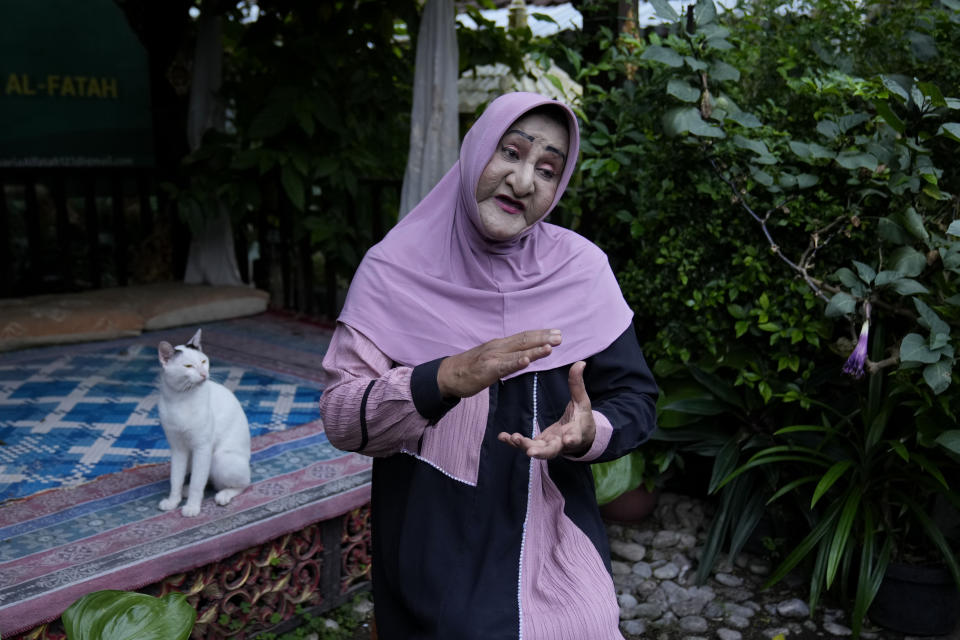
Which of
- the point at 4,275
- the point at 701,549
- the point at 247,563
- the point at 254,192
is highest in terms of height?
the point at 254,192

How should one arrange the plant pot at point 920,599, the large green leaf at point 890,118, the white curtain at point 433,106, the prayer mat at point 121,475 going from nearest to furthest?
the prayer mat at point 121,475
the large green leaf at point 890,118
the plant pot at point 920,599
the white curtain at point 433,106

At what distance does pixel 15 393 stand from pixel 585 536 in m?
3.22

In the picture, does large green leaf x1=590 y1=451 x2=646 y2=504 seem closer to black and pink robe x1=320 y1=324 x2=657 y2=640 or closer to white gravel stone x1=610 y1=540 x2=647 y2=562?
white gravel stone x1=610 y1=540 x2=647 y2=562

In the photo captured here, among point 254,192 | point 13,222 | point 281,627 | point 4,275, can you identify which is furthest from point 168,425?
point 13,222

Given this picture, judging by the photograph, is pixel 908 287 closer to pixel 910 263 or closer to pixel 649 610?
pixel 910 263

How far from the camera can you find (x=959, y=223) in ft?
8.14

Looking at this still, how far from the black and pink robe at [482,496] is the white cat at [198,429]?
812 millimetres

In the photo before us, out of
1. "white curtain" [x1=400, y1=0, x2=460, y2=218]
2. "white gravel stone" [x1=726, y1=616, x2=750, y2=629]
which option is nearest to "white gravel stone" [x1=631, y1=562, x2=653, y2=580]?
"white gravel stone" [x1=726, y1=616, x2=750, y2=629]

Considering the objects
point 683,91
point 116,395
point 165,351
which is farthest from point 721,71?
point 116,395

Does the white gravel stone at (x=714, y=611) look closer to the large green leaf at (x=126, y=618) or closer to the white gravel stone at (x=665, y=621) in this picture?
the white gravel stone at (x=665, y=621)

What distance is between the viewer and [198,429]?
2547mm

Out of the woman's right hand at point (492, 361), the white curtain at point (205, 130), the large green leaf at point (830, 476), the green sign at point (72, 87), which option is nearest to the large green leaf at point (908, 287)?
the large green leaf at point (830, 476)

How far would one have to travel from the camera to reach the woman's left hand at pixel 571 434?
1.59 meters

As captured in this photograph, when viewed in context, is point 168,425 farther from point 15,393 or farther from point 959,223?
point 959,223
